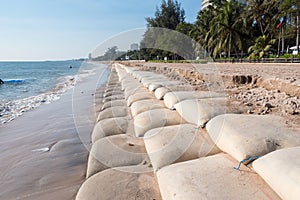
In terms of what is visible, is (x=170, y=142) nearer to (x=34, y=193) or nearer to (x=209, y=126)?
(x=209, y=126)

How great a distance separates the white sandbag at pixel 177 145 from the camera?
1.62m

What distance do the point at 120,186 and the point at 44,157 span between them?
4.43 feet

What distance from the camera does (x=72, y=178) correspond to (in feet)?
6.21

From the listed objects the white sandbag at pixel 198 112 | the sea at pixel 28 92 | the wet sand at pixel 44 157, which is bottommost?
the wet sand at pixel 44 157

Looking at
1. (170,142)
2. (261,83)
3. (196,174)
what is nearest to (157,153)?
(170,142)

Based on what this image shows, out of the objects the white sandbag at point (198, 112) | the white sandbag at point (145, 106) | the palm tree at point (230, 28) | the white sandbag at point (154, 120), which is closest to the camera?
the white sandbag at point (198, 112)

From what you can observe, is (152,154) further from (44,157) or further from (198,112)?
(44,157)

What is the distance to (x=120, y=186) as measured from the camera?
1461 mm

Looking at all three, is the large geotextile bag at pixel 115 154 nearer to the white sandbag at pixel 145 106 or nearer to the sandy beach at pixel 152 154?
the sandy beach at pixel 152 154

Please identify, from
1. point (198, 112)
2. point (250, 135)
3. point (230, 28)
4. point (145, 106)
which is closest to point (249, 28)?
point (230, 28)

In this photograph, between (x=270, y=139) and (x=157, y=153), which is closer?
(x=270, y=139)

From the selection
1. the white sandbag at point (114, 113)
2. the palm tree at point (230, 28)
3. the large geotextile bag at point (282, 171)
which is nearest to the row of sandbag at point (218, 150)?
the large geotextile bag at point (282, 171)

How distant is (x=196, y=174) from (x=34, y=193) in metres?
1.35

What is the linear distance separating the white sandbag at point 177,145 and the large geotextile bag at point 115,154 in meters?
0.13
